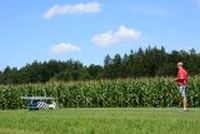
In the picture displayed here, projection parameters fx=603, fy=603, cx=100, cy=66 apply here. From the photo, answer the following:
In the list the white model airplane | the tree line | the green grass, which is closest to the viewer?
the green grass

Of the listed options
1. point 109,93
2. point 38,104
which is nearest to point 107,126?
point 38,104

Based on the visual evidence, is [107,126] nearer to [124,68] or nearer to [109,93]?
[109,93]

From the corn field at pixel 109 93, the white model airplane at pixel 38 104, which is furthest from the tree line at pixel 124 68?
the white model airplane at pixel 38 104

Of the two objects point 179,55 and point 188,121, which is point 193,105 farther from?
point 179,55

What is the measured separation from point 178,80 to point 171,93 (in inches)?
774

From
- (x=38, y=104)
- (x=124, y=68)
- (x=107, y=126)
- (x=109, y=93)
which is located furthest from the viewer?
(x=124, y=68)

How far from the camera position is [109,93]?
166 ft

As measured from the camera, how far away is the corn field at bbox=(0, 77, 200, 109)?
4614 cm

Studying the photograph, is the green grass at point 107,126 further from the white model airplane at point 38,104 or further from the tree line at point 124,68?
the tree line at point 124,68

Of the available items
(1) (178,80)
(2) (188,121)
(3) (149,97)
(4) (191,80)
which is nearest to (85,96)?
(3) (149,97)

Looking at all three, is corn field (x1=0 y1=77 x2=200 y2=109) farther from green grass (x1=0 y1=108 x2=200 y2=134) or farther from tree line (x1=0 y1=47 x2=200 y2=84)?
tree line (x1=0 y1=47 x2=200 y2=84)

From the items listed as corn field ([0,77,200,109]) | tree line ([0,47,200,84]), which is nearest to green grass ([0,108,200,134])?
corn field ([0,77,200,109])

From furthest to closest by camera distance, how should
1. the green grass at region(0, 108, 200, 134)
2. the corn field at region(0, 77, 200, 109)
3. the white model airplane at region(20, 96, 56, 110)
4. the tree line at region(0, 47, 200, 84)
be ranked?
the tree line at region(0, 47, 200, 84) → the corn field at region(0, 77, 200, 109) → the white model airplane at region(20, 96, 56, 110) → the green grass at region(0, 108, 200, 134)

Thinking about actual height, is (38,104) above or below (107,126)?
above
